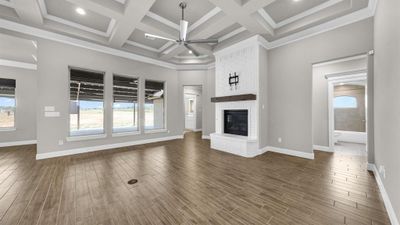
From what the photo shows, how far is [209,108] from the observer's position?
7.21 metres

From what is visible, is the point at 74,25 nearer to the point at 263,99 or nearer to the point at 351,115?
the point at 263,99

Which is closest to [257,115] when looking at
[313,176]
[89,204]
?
[313,176]

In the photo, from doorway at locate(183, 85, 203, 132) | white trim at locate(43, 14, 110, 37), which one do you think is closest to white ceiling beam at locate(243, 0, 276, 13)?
white trim at locate(43, 14, 110, 37)

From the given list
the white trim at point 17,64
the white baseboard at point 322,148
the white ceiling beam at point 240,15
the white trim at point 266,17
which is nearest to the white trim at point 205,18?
the white ceiling beam at point 240,15

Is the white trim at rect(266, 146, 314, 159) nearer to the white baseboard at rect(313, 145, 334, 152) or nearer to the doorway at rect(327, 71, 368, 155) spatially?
the white baseboard at rect(313, 145, 334, 152)

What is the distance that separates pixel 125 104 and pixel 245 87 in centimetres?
453

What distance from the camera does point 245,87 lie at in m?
4.59

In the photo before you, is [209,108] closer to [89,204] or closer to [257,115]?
[257,115]

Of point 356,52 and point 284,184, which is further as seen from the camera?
point 356,52

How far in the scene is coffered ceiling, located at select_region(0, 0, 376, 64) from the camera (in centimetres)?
312

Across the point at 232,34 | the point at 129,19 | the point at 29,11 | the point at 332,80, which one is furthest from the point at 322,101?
the point at 29,11

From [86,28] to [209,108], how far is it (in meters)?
5.23

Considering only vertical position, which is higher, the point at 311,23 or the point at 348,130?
the point at 311,23

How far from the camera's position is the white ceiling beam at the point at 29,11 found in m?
2.94
